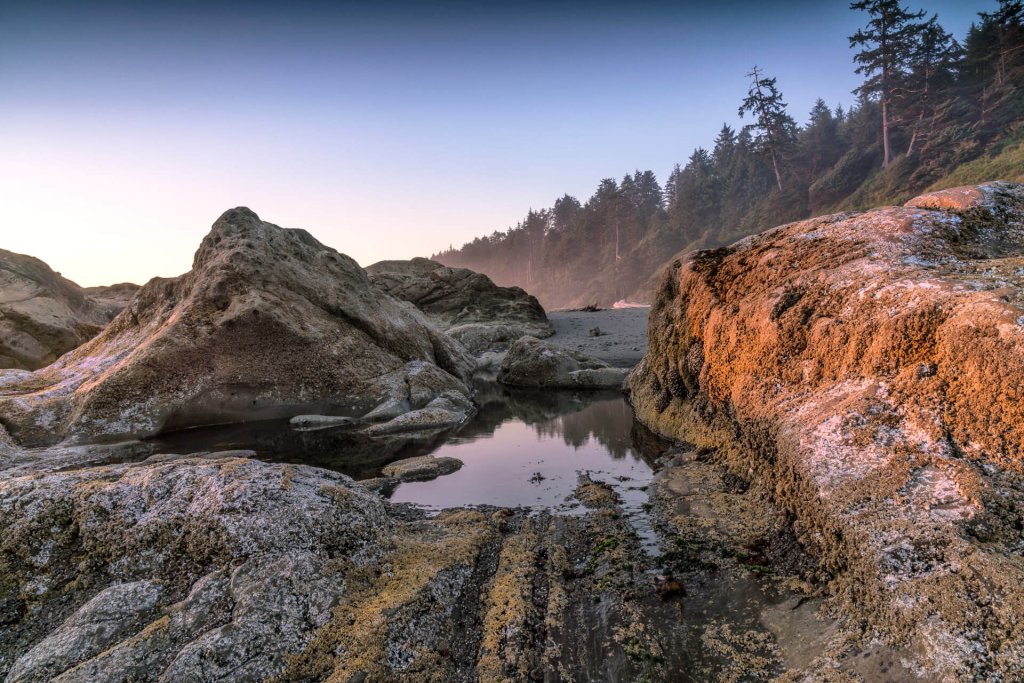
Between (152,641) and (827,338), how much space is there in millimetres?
6130

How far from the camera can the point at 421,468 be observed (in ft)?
24.0

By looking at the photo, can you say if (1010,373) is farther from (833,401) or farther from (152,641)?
(152,641)

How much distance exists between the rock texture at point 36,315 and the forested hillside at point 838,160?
169ft

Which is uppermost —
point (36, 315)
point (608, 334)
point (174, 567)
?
point (36, 315)

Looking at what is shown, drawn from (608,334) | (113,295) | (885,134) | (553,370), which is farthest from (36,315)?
(885,134)

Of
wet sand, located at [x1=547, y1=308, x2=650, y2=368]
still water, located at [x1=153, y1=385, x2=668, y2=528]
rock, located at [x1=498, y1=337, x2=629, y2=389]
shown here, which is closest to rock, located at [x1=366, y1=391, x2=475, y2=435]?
still water, located at [x1=153, y1=385, x2=668, y2=528]

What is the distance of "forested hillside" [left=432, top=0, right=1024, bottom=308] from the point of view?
4138 cm

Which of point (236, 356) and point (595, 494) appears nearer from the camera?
point (595, 494)

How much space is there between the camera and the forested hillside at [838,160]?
4138cm

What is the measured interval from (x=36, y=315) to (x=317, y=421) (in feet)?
59.6

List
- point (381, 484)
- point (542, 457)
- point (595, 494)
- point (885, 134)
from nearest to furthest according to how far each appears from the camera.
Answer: point (595, 494) → point (381, 484) → point (542, 457) → point (885, 134)

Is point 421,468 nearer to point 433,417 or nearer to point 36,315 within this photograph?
point 433,417

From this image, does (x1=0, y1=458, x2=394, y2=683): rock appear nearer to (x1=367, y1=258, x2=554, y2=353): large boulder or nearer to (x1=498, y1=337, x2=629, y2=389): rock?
(x1=498, y1=337, x2=629, y2=389): rock

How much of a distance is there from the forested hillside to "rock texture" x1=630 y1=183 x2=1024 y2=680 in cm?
3666
